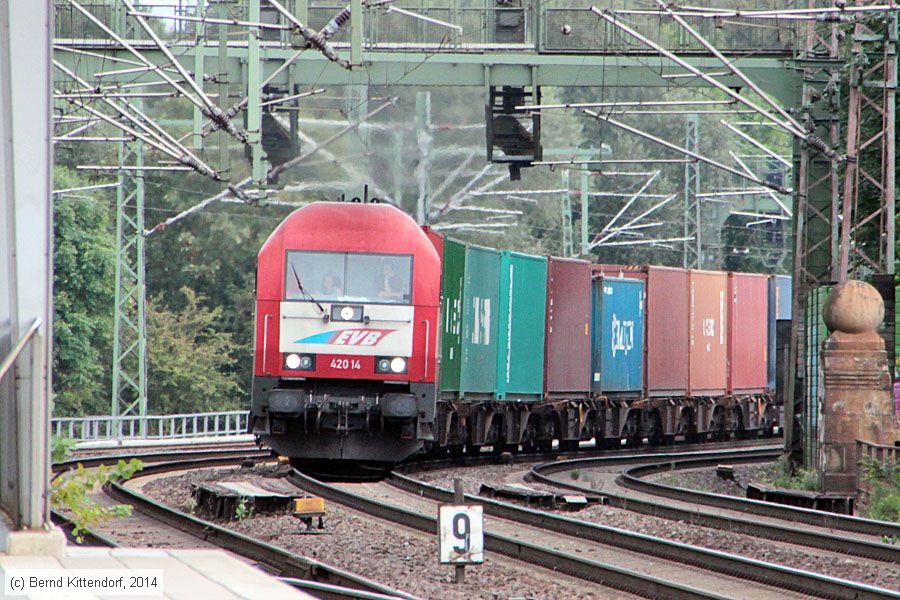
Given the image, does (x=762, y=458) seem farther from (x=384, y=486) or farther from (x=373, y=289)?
(x=373, y=289)

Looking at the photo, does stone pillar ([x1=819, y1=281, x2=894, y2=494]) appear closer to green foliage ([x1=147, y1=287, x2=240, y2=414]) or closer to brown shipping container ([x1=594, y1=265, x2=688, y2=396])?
brown shipping container ([x1=594, y1=265, x2=688, y2=396])

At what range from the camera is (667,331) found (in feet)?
96.0

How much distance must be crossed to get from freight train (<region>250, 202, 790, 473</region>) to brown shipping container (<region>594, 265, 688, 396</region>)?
4 cm

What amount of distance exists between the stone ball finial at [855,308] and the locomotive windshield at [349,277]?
5.22m

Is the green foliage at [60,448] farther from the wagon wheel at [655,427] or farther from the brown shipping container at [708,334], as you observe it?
the wagon wheel at [655,427]

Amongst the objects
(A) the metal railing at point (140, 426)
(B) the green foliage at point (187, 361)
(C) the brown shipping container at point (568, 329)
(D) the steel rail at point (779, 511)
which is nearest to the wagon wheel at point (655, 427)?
(C) the brown shipping container at point (568, 329)

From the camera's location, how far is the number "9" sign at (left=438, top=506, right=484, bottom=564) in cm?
1109

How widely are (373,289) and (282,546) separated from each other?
4026 mm

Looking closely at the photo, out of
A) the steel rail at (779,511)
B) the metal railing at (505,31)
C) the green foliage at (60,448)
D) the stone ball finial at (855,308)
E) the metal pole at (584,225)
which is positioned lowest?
the steel rail at (779,511)

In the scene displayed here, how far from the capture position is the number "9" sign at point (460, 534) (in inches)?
437

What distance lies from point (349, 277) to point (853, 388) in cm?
625

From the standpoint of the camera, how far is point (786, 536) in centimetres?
1384

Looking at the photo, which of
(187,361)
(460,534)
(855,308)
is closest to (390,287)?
(855,308)

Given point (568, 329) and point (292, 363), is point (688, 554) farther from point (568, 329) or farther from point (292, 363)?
point (568, 329)
